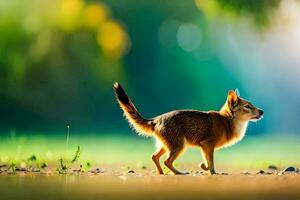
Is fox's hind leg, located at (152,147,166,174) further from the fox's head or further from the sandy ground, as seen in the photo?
the fox's head

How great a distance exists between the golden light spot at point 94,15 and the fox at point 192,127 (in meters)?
0.91

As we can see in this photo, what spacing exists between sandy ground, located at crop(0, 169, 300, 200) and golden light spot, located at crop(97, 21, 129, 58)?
1.07 meters

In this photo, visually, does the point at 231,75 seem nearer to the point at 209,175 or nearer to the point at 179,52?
the point at 179,52

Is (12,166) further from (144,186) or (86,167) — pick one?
(144,186)

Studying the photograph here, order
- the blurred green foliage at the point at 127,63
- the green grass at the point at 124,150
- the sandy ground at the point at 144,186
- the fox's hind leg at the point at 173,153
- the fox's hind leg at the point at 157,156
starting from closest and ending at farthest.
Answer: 1. the sandy ground at the point at 144,186
2. the fox's hind leg at the point at 173,153
3. the fox's hind leg at the point at 157,156
4. the green grass at the point at 124,150
5. the blurred green foliage at the point at 127,63

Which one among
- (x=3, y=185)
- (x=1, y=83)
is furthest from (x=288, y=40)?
(x=3, y=185)

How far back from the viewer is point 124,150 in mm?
4180

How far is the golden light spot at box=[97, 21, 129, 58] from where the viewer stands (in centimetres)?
443

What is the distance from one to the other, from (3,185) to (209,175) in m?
1.14

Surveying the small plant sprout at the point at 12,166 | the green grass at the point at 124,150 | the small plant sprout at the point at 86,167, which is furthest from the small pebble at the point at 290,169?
the small plant sprout at the point at 12,166

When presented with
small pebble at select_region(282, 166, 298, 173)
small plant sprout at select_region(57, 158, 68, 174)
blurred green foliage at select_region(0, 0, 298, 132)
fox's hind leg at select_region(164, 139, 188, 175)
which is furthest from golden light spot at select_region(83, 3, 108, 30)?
small pebble at select_region(282, 166, 298, 173)

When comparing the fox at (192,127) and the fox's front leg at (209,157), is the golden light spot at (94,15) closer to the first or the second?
the fox at (192,127)

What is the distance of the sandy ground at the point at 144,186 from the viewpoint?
266cm

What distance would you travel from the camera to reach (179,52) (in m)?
4.42
